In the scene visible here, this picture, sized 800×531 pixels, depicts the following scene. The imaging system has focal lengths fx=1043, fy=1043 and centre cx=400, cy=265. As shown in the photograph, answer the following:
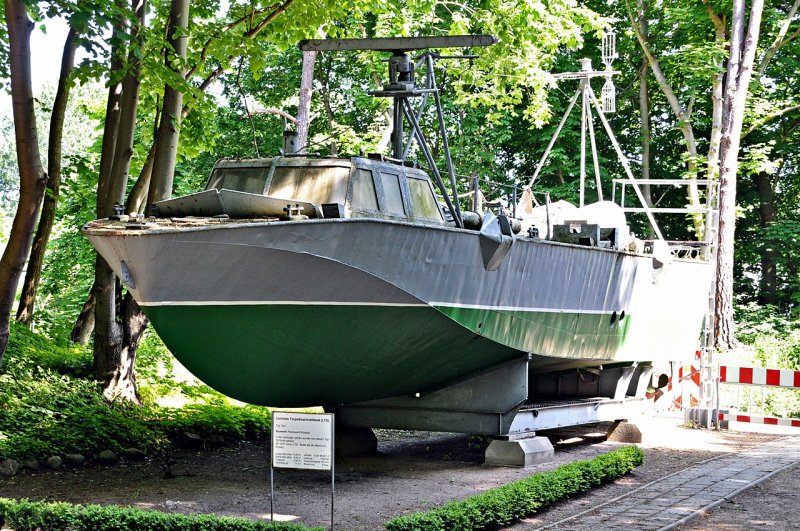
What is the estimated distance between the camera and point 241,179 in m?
10.9

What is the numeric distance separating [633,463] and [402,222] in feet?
13.2

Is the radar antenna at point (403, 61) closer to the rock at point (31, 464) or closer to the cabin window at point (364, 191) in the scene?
the cabin window at point (364, 191)

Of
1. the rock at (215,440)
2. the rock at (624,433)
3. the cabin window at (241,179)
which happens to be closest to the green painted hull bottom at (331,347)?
the cabin window at (241,179)

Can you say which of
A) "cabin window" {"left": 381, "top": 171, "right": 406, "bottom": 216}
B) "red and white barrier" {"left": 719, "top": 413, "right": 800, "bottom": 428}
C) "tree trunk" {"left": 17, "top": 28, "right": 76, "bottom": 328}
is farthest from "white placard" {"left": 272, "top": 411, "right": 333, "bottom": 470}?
"red and white barrier" {"left": 719, "top": 413, "right": 800, "bottom": 428}

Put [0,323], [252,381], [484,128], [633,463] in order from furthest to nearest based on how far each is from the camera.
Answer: [484,128] → [633,463] → [252,381] → [0,323]

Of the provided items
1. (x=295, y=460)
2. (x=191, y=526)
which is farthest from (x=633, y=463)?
(x=191, y=526)

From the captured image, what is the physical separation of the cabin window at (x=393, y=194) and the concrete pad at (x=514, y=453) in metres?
3.04

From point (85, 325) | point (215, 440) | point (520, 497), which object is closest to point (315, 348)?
point (520, 497)

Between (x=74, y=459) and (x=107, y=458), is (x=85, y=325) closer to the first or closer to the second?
(x=107, y=458)

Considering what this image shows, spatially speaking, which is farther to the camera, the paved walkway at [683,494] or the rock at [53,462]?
the rock at [53,462]

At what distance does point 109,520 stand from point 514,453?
545 centimetres

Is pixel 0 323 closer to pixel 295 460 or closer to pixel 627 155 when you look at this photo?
pixel 295 460

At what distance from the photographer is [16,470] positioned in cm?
1072

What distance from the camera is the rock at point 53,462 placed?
11.1 metres
